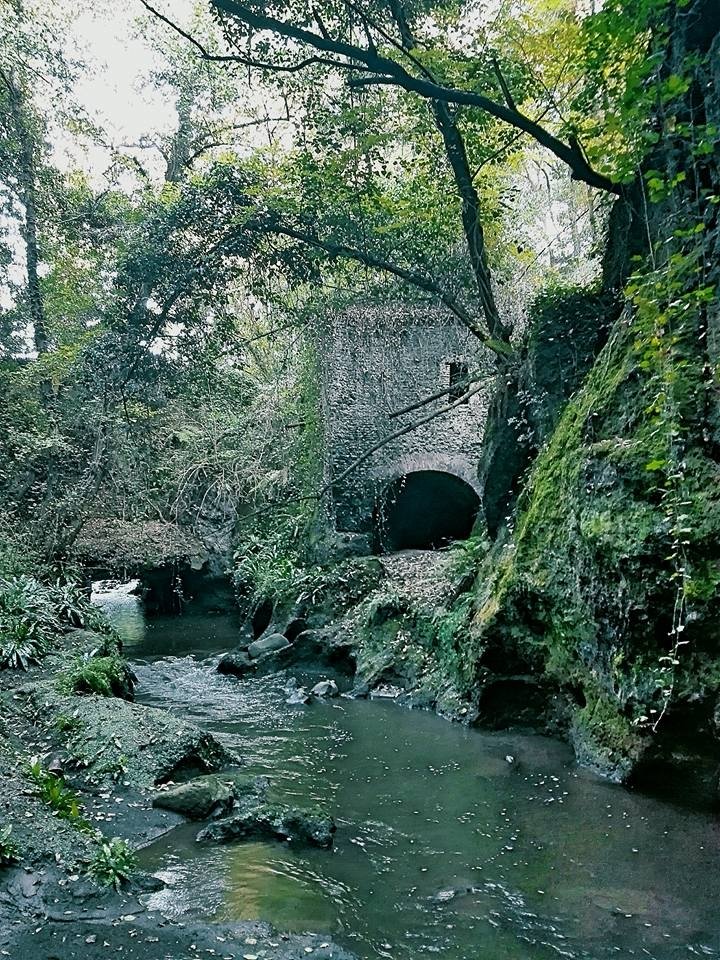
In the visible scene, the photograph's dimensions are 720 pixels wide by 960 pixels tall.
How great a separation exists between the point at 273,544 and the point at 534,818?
1166 cm

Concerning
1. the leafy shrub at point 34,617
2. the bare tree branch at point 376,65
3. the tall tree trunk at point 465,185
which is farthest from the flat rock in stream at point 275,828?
the tall tree trunk at point 465,185

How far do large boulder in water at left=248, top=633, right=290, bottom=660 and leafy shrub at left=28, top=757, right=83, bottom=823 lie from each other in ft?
21.8

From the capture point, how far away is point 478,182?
30.3 feet

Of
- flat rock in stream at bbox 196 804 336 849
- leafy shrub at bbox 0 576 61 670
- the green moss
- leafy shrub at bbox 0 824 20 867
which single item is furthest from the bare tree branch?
leafy shrub at bbox 0 576 61 670

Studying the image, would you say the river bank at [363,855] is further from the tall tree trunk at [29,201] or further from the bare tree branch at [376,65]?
the tall tree trunk at [29,201]

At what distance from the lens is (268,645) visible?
1241 centimetres

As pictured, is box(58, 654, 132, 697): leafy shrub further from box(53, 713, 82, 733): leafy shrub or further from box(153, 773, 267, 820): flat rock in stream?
box(153, 773, 267, 820): flat rock in stream

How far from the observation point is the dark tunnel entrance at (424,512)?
1508cm

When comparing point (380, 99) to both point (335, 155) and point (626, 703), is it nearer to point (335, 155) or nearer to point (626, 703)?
point (335, 155)

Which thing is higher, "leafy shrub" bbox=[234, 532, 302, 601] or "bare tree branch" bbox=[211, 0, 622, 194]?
"bare tree branch" bbox=[211, 0, 622, 194]

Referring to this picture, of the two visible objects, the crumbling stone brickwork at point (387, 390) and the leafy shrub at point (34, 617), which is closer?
the leafy shrub at point (34, 617)

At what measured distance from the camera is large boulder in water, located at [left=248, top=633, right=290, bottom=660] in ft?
40.2

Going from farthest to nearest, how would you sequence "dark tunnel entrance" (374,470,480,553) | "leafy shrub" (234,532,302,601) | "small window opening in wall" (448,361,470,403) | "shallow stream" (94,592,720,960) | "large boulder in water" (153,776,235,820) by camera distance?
"dark tunnel entrance" (374,470,480,553) < "small window opening in wall" (448,361,470,403) < "leafy shrub" (234,532,302,601) < "large boulder in water" (153,776,235,820) < "shallow stream" (94,592,720,960)

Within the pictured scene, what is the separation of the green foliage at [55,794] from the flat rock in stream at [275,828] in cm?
92
